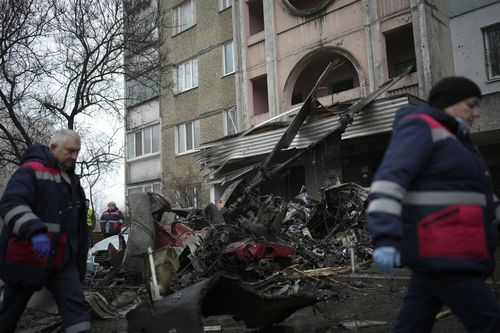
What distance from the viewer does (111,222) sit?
13258mm

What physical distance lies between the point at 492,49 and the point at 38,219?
1309 centimetres

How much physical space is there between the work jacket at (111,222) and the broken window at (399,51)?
993 cm

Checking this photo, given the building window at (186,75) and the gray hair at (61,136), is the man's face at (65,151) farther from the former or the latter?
the building window at (186,75)

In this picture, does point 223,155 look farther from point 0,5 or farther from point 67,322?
point 67,322

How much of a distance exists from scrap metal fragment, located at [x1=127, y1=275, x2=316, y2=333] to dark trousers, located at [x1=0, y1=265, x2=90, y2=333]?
0.70 metres

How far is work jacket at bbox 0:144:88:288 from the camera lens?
2.97 metres

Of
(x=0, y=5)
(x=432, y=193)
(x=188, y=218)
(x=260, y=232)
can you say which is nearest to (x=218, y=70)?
(x=0, y=5)

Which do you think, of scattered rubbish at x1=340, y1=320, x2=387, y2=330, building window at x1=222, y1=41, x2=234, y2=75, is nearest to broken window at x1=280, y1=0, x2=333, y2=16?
building window at x1=222, y1=41, x2=234, y2=75

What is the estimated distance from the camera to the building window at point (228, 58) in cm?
1981

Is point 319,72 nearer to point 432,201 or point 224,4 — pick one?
point 224,4

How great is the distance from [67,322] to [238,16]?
1681 cm

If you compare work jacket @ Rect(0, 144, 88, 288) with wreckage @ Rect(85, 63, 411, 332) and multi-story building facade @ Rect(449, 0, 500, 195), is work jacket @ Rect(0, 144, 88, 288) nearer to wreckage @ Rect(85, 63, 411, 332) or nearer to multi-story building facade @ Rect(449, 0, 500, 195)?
wreckage @ Rect(85, 63, 411, 332)

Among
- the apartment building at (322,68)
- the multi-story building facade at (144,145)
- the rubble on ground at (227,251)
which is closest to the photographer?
the rubble on ground at (227,251)

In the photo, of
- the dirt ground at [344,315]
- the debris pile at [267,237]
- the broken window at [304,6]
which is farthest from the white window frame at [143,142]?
the dirt ground at [344,315]
